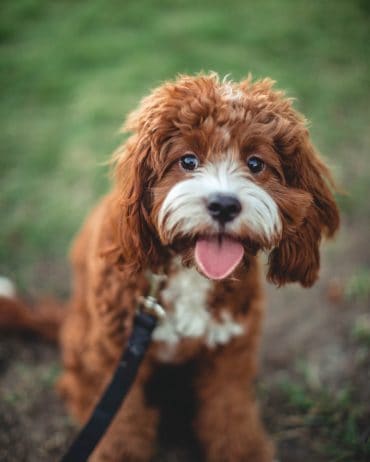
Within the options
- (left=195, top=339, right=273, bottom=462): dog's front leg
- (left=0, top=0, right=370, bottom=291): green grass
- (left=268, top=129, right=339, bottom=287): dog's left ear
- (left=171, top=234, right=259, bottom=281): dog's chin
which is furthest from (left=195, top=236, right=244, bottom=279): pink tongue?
(left=0, top=0, right=370, bottom=291): green grass

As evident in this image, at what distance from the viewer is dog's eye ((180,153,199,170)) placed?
1.86m

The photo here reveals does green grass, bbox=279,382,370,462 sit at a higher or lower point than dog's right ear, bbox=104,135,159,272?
lower

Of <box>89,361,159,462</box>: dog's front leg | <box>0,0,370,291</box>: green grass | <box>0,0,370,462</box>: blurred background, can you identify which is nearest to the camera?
<box>89,361,159,462</box>: dog's front leg

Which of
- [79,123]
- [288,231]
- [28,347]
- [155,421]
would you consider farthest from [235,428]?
[79,123]

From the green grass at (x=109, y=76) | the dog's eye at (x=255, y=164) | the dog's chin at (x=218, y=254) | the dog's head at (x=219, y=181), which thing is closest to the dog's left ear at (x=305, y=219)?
the dog's head at (x=219, y=181)

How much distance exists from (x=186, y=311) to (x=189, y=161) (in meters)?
0.76

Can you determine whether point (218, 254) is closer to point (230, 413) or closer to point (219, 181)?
point (219, 181)

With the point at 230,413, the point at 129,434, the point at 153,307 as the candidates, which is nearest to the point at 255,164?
the point at 153,307

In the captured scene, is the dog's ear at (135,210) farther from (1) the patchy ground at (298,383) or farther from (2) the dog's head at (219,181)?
(1) the patchy ground at (298,383)

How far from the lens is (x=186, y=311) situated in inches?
85.8

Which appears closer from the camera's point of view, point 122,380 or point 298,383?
point 122,380

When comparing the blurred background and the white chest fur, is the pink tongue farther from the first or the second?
the blurred background

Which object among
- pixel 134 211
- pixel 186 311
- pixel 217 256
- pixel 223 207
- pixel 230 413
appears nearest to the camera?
pixel 223 207

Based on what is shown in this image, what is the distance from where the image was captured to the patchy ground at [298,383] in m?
2.53
